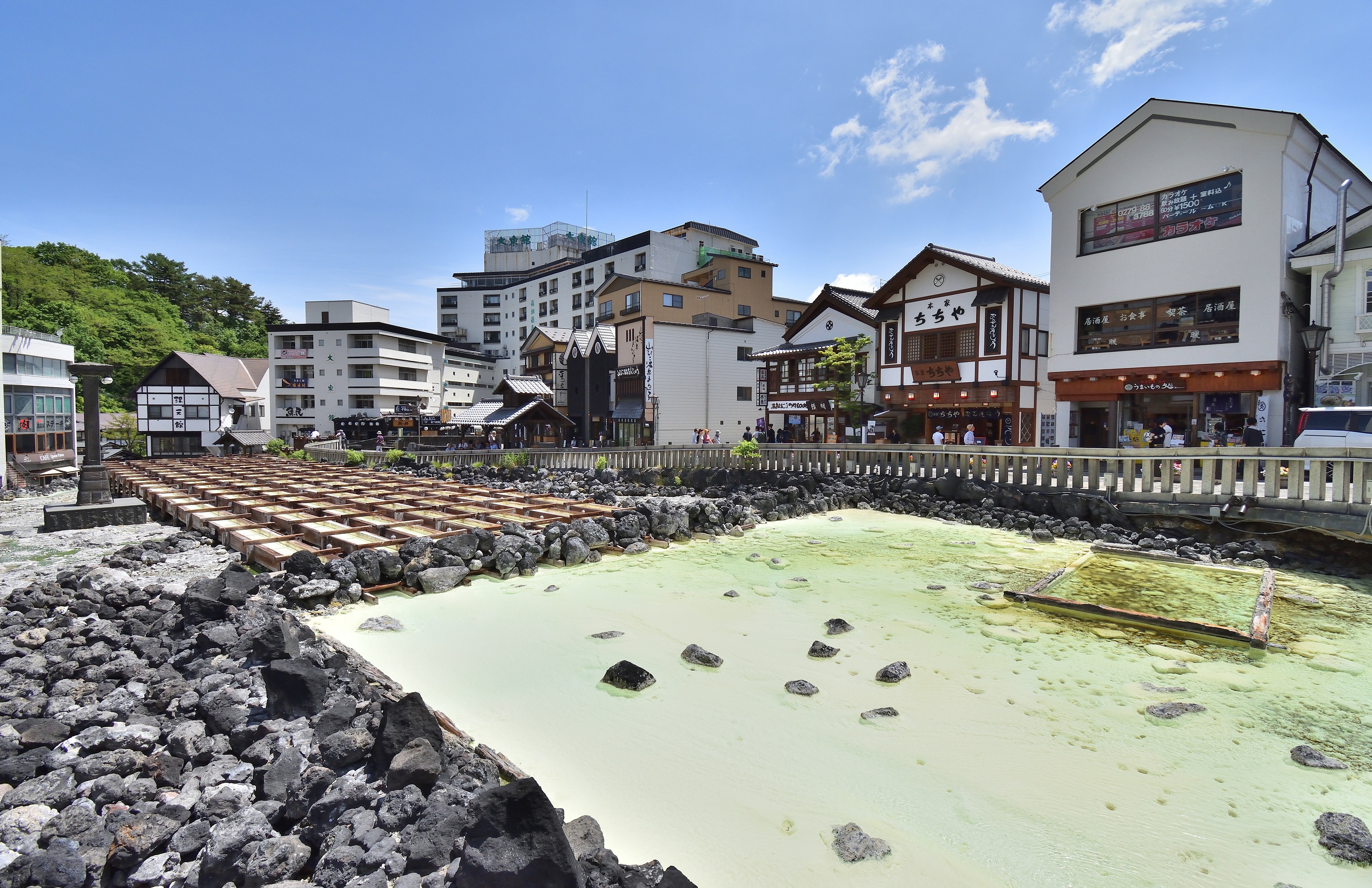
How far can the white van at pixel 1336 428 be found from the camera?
13242mm

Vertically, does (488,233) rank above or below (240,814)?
above

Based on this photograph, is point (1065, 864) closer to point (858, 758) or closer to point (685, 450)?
point (858, 758)

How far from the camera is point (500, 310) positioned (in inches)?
2844

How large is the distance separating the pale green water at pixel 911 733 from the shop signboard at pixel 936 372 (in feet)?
61.5

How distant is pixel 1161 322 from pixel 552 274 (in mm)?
53343

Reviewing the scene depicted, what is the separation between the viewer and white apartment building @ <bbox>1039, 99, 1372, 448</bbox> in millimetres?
19328

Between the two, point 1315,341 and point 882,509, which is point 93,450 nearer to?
point 882,509

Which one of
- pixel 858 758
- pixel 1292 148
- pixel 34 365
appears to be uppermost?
pixel 1292 148

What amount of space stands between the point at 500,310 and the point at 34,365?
44.7 m

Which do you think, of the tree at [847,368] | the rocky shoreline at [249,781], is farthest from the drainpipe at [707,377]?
the rocky shoreline at [249,781]

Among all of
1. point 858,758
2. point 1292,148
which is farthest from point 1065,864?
point 1292,148

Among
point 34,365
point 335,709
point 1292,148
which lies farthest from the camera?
point 34,365

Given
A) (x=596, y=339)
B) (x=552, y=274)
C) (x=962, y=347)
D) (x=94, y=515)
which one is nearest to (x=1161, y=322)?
(x=962, y=347)

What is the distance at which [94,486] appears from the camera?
14938 mm
